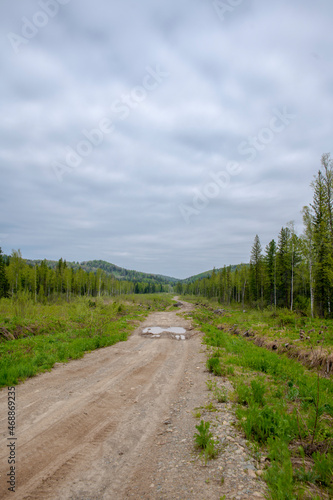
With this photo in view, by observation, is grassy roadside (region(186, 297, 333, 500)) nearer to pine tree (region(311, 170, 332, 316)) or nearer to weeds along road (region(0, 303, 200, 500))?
weeds along road (region(0, 303, 200, 500))

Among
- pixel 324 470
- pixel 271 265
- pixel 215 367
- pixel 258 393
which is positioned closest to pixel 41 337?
pixel 215 367

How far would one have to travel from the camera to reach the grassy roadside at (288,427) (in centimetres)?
330

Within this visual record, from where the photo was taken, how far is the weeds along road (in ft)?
12.1

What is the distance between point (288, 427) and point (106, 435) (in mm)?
3562

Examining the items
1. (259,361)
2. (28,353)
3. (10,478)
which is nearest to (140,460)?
(10,478)

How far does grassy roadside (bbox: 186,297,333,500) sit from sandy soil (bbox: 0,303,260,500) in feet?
2.94

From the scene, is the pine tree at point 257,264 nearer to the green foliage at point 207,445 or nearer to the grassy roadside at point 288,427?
the grassy roadside at point 288,427

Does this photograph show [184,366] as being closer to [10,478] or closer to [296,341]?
[296,341]

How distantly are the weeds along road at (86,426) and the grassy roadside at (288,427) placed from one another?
6.55 ft

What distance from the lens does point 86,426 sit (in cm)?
531

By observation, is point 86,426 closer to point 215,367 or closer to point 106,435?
point 106,435

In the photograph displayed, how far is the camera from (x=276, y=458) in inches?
151

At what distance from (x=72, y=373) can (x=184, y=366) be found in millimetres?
4470

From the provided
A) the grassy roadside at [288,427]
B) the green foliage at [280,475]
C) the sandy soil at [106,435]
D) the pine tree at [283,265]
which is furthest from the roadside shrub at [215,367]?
the pine tree at [283,265]
